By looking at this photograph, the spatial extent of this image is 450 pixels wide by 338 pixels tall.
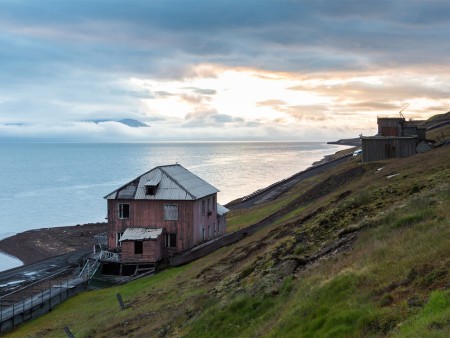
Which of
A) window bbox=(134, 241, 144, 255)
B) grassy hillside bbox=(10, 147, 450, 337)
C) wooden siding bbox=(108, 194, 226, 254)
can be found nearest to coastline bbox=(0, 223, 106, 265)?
wooden siding bbox=(108, 194, 226, 254)

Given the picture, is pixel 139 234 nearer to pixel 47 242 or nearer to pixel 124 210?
pixel 124 210

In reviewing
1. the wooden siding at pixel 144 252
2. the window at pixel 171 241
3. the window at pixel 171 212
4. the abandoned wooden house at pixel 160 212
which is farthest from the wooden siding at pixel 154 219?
the wooden siding at pixel 144 252

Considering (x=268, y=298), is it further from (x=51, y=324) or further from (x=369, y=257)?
(x=51, y=324)

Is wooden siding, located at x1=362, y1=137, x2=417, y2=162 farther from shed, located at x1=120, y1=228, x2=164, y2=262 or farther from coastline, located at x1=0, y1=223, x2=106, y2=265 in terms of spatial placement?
coastline, located at x1=0, y1=223, x2=106, y2=265

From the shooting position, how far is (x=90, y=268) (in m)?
48.5

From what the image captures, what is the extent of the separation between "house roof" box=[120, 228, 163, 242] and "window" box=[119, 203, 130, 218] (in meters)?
1.64

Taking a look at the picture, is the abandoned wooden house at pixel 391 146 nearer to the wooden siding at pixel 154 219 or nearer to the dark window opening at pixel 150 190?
the wooden siding at pixel 154 219

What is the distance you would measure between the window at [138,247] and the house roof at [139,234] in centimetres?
43

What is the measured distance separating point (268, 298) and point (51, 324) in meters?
21.9

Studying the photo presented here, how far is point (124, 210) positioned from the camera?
51.2 m

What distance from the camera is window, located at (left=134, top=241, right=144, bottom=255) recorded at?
4731cm

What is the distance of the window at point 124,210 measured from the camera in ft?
168

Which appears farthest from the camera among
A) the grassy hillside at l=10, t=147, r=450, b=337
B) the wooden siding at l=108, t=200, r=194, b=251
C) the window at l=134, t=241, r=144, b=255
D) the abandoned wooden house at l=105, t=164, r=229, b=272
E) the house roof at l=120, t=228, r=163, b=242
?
the wooden siding at l=108, t=200, r=194, b=251

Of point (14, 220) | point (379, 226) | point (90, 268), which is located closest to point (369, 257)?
point (379, 226)
